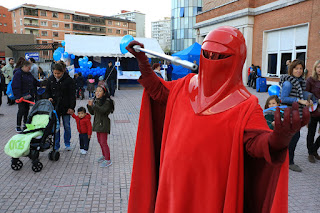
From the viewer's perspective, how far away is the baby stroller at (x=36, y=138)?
4.71 metres

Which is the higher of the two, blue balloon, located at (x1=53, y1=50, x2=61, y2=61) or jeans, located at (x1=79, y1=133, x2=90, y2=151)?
blue balloon, located at (x1=53, y1=50, x2=61, y2=61)

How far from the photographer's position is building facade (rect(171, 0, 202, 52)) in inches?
2363

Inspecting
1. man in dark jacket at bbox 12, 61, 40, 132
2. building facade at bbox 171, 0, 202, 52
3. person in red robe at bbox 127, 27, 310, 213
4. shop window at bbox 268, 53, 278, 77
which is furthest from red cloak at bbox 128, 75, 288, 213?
building facade at bbox 171, 0, 202, 52

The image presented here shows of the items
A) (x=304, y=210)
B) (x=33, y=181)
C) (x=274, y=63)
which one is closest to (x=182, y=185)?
(x=304, y=210)

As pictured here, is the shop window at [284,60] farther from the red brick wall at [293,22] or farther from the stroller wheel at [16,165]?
the stroller wheel at [16,165]

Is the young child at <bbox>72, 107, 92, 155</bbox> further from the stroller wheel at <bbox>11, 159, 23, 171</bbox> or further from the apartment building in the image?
the apartment building

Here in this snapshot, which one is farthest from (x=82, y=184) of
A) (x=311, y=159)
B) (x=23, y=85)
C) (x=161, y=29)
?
(x=161, y=29)

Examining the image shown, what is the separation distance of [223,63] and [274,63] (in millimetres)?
19204

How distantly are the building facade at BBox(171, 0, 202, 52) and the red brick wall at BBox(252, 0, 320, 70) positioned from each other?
4276 centimetres

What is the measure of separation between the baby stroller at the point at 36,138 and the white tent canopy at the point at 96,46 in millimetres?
12721

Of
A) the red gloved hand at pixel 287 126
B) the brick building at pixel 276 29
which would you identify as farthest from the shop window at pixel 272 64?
the red gloved hand at pixel 287 126

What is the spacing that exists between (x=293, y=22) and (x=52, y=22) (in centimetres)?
7736

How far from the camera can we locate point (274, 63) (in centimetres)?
1906

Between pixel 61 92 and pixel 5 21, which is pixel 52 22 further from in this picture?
pixel 61 92
